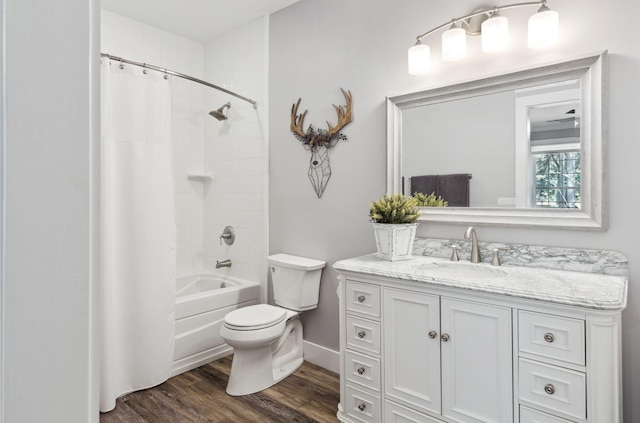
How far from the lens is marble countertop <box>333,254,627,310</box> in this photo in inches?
50.8

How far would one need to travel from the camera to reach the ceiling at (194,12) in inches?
111

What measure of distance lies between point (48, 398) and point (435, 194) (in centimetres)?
206

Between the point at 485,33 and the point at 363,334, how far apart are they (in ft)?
5.44

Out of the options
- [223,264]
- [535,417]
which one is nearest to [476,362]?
[535,417]

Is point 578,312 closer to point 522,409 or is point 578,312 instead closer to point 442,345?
point 522,409

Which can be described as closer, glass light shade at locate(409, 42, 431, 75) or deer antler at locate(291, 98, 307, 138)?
glass light shade at locate(409, 42, 431, 75)

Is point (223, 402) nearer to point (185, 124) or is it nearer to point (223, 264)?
point (223, 264)

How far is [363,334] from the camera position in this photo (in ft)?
6.10

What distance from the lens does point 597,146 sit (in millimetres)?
1639

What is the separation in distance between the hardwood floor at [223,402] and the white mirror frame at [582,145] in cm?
131

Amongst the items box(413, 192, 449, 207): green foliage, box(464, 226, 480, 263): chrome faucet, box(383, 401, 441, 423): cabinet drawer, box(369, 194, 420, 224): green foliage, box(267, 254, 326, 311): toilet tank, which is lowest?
box(383, 401, 441, 423): cabinet drawer

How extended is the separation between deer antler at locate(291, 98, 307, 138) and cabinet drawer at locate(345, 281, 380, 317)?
1.33m

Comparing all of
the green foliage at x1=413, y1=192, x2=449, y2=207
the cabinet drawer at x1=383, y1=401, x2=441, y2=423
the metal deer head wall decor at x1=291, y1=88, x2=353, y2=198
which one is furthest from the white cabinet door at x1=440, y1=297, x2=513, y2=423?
the metal deer head wall decor at x1=291, y1=88, x2=353, y2=198

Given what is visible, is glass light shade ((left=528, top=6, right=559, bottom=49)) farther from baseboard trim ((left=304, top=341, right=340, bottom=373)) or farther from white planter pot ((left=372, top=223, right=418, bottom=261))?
baseboard trim ((left=304, top=341, right=340, bottom=373))
